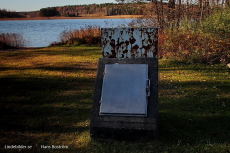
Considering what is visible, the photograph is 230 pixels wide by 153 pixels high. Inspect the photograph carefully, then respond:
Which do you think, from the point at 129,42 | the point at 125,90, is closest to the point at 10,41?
the point at 129,42

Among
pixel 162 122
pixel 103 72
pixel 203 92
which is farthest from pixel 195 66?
pixel 103 72

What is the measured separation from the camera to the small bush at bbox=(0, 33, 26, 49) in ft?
62.1

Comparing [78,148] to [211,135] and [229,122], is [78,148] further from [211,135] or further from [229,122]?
[229,122]

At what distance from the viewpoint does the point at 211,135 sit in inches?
172

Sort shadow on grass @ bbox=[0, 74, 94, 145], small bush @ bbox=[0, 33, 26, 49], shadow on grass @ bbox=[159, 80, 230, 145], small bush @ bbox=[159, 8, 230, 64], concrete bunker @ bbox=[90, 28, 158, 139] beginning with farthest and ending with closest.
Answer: small bush @ bbox=[0, 33, 26, 49], small bush @ bbox=[159, 8, 230, 64], shadow on grass @ bbox=[0, 74, 94, 145], shadow on grass @ bbox=[159, 80, 230, 145], concrete bunker @ bbox=[90, 28, 158, 139]

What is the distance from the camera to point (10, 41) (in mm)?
19469

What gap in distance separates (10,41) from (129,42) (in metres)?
17.1

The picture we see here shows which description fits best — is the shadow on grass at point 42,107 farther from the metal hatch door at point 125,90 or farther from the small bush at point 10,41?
the small bush at point 10,41

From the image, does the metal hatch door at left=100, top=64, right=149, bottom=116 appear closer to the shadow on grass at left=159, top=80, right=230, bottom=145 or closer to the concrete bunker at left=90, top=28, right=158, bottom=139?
the concrete bunker at left=90, top=28, right=158, bottom=139

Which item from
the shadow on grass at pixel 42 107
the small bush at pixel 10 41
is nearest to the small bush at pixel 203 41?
the shadow on grass at pixel 42 107

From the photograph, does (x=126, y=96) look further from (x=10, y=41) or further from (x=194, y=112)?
(x=10, y=41)

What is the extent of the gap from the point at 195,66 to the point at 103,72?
6956mm

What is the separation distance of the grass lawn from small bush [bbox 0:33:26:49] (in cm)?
950

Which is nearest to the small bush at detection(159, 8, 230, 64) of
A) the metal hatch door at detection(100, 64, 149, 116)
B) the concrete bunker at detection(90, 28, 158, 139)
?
the concrete bunker at detection(90, 28, 158, 139)
